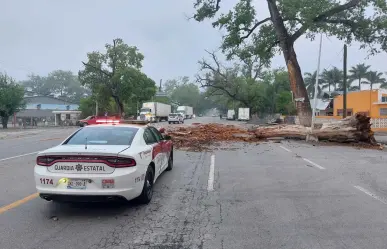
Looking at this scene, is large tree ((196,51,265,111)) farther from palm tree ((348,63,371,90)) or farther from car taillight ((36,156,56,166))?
car taillight ((36,156,56,166))

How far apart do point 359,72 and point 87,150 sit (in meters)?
82.8

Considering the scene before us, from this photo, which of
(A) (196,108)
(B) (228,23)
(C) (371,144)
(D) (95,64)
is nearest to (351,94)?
(B) (228,23)

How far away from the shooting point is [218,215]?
5465 millimetres

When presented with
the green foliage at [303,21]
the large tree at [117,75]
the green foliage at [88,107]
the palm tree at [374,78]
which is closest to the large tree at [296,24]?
the green foliage at [303,21]

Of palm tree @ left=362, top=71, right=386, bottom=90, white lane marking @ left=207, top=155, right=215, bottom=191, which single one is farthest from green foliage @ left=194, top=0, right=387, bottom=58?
palm tree @ left=362, top=71, right=386, bottom=90

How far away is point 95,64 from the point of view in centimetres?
5138

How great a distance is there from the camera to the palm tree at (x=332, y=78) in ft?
264

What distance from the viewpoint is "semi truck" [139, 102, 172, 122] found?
2130 inches

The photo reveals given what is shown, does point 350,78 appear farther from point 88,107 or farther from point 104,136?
point 104,136

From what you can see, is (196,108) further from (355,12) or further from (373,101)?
(355,12)

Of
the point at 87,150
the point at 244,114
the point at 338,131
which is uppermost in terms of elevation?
the point at 244,114

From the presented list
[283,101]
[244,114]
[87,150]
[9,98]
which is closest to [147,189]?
[87,150]

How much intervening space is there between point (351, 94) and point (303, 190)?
39.9m

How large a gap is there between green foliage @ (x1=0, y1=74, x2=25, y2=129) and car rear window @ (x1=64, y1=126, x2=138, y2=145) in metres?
40.4
